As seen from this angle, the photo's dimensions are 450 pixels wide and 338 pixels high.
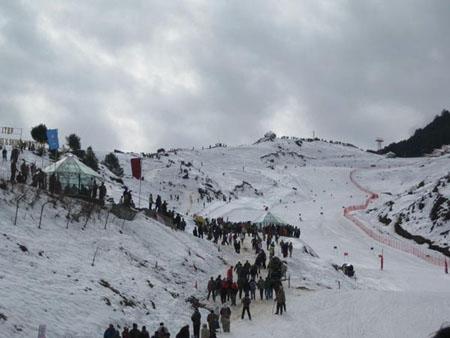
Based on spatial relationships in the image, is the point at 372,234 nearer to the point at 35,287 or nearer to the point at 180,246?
the point at 180,246

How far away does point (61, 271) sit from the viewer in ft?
61.8

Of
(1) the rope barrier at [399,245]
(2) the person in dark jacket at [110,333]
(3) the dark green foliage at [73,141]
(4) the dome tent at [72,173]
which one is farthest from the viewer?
(3) the dark green foliage at [73,141]

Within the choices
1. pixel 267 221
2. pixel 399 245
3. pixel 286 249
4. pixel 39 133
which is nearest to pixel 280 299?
pixel 286 249

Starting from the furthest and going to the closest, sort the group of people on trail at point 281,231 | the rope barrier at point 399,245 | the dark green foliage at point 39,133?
the dark green foliage at point 39,133
the rope barrier at point 399,245
the group of people on trail at point 281,231

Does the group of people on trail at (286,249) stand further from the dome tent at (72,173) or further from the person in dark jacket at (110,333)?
the person in dark jacket at (110,333)

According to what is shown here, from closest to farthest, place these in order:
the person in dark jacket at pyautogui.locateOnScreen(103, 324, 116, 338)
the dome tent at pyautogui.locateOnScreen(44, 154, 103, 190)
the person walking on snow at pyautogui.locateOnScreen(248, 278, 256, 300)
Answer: the person in dark jacket at pyautogui.locateOnScreen(103, 324, 116, 338) < the person walking on snow at pyautogui.locateOnScreen(248, 278, 256, 300) < the dome tent at pyautogui.locateOnScreen(44, 154, 103, 190)

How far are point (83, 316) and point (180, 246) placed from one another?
1318 centimetres

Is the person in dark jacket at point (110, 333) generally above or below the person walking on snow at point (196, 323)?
above

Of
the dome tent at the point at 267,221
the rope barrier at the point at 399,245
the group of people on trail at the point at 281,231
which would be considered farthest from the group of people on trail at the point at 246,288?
the rope barrier at the point at 399,245

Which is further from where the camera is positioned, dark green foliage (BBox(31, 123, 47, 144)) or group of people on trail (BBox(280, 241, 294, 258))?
dark green foliage (BBox(31, 123, 47, 144))

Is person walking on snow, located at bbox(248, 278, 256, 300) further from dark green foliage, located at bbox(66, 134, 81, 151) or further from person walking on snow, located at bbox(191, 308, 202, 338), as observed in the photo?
dark green foliage, located at bbox(66, 134, 81, 151)

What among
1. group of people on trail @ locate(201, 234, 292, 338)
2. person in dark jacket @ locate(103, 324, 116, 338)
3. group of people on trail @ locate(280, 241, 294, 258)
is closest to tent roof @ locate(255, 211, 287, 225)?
group of people on trail @ locate(280, 241, 294, 258)

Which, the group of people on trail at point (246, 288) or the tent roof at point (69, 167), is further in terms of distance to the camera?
the tent roof at point (69, 167)

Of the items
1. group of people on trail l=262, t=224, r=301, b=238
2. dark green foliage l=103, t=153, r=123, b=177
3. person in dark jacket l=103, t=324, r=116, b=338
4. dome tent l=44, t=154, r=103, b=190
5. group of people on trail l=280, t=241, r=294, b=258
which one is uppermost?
dark green foliage l=103, t=153, r=123, b=177
